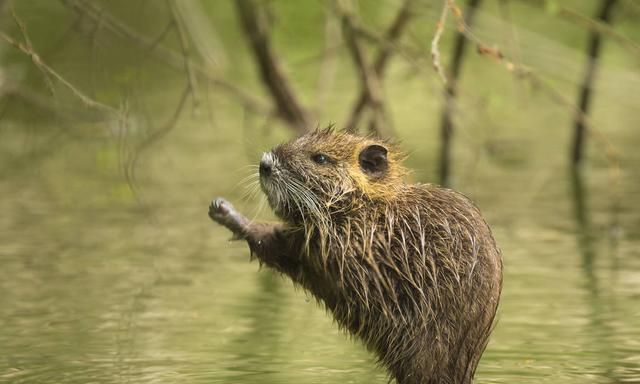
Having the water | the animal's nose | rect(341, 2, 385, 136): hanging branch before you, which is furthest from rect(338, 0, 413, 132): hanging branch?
the animal's nose

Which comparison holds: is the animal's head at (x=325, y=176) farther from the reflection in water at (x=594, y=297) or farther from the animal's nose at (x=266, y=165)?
the reflection in water at (x=594, y=297)

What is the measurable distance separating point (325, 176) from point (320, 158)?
3.2 inches

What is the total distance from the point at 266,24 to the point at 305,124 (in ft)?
2.40

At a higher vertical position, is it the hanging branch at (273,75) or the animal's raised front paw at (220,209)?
the hanging branch at (273,75)

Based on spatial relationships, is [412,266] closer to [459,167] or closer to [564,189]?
[564,189]

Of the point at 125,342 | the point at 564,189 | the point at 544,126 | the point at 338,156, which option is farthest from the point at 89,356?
the point at 544,126

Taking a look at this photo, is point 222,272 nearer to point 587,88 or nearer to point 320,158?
point 320,158

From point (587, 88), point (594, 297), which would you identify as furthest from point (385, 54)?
point (594, 297)

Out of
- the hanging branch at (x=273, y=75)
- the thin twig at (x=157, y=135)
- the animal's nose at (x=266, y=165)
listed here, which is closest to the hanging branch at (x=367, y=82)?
the hanging branch at (x=273, y=75)

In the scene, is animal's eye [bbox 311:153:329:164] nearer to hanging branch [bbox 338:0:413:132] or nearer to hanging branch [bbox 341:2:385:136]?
hanging branch [bbox 341:2:385:136]

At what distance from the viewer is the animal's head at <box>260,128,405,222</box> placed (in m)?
5.08

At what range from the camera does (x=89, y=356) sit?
5.68 m

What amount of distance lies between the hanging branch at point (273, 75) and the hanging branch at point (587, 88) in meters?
1.97

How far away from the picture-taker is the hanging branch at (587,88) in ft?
32.7
